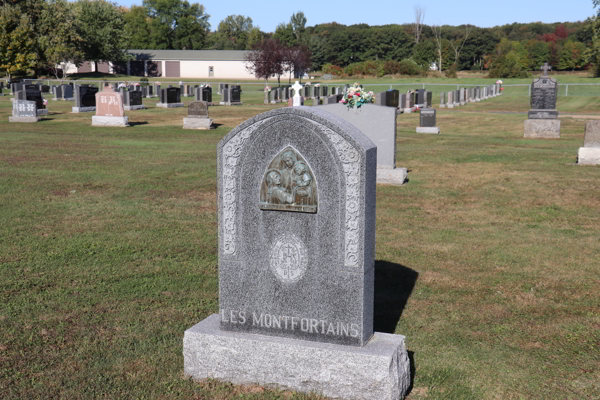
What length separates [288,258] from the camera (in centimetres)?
492

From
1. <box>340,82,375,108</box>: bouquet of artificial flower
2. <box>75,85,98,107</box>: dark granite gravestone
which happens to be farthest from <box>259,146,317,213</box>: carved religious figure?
<box>75,85,98,107</box>: dark granite gravestone

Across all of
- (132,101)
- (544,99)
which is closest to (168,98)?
(132,101)

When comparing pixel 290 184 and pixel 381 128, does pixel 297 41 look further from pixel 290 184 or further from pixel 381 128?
pixel 290 184

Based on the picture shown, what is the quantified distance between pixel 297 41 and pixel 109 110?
91636mm

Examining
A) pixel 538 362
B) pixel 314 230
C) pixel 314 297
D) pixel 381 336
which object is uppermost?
pixel 314 230

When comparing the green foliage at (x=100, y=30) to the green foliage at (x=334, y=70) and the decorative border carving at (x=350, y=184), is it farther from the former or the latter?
the decorative border carving at (x=350, y=184)

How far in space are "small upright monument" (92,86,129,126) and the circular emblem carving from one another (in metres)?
23.9

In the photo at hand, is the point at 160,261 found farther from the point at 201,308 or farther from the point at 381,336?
the point at 381,336

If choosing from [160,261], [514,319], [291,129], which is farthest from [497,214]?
[291,129]

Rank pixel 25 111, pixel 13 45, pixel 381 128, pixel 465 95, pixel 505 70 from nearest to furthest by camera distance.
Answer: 1. pixel 381 128
2. pixel 25 111
3. pixel 465 95
4. pixel 13 45
5. pixel 505 70

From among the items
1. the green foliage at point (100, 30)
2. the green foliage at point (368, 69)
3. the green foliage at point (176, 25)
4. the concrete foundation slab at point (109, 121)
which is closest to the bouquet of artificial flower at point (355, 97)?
the concrete foundation slab at point (109, 121)

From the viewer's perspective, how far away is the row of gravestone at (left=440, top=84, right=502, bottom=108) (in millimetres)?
42688

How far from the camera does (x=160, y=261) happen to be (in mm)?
8312

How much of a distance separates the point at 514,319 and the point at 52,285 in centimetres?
486
